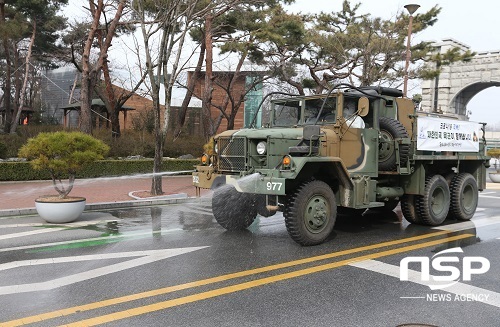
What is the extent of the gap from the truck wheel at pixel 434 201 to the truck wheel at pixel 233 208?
3.27 m

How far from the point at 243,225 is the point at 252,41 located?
50.6 ft

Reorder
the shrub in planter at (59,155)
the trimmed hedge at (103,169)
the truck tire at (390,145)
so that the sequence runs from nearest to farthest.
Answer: the truck tire at (390,145) < the shrub in planter at (59,155) < the trimmed hedge at (103,169)

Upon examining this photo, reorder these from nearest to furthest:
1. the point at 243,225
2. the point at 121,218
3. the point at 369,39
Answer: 1. the point at 243,225
2. the point at 121,218
3. the point at 369,39

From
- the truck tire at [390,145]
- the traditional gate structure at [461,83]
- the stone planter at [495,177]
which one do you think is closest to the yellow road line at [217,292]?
the truck tire at [390,145]

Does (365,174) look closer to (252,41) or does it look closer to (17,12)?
(252,41)

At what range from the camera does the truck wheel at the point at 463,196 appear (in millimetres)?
9422

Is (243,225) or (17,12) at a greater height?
(17,12)

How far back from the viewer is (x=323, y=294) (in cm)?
478

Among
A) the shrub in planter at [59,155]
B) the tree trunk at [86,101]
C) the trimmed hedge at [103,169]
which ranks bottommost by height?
the trimmed hedge at [103,169]

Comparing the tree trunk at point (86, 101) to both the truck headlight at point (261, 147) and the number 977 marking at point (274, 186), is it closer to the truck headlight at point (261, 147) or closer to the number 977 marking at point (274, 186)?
the truck headlight at point (261, 147)

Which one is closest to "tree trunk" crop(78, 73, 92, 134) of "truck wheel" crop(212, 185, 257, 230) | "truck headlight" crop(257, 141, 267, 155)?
"truck wheel" crop(212, 185, 257, 230)

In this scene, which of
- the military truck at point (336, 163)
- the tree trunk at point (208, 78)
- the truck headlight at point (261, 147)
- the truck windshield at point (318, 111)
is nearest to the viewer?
the military truck at point (336, 163)

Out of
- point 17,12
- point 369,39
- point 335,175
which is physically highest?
point 17,12

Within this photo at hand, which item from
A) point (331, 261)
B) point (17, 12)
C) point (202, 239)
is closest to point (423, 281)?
point (331, 261)
